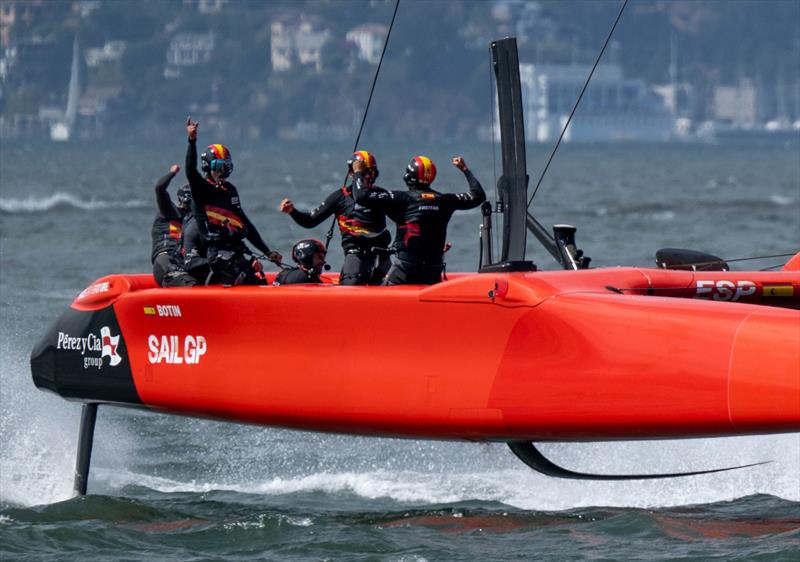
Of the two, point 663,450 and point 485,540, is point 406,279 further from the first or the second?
point 663,450

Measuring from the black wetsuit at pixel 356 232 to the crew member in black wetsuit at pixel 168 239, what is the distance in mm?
937

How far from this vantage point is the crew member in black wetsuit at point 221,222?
9719mm

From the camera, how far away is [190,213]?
1016cm

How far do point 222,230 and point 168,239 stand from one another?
1.06 meters

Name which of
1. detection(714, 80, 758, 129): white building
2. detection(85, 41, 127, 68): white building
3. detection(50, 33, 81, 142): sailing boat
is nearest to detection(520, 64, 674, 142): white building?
detection(714, 80, 758, 129): white building

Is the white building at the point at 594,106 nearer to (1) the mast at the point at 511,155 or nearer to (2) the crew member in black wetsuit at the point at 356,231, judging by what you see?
(2) the crew member in black wetsuit at the point at 356,231

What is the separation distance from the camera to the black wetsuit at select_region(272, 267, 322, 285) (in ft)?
32.5

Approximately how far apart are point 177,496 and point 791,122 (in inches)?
6579

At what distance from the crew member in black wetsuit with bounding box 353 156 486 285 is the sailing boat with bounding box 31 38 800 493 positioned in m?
0.23

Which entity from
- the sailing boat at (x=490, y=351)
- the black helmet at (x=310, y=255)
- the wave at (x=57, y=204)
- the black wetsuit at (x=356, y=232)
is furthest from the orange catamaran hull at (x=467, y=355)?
the wave at (x=57, y=204)

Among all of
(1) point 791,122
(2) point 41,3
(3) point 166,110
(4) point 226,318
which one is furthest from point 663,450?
(1) point 791,122

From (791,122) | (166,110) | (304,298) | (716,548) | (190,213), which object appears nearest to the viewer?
(716,548)

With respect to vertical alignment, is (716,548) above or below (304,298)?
below

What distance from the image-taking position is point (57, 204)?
46188 mm
